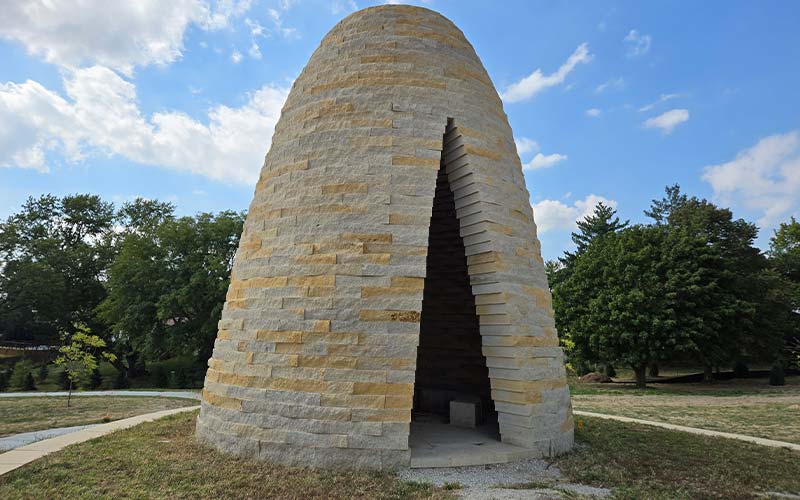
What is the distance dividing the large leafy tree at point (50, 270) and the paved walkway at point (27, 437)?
23.4 metres

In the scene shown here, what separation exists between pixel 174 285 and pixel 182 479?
22.6 m

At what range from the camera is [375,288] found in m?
5.91

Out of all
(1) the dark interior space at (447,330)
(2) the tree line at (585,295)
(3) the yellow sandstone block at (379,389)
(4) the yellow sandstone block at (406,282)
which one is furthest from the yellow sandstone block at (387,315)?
(2) the tree line at (585,295)

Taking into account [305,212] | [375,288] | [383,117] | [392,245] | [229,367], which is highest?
[383,117]

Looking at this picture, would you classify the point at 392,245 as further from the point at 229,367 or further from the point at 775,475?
the point at 775,475

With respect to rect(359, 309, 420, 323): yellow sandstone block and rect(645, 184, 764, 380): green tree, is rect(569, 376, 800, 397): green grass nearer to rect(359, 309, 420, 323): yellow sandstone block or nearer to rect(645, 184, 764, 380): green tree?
rect(645, 184, 764, 380): green tree

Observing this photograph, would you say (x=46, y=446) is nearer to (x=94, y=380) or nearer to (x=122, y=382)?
(x=94, y=380)

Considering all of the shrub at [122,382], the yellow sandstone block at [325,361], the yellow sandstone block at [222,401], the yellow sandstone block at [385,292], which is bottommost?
the shrub at [122,382]

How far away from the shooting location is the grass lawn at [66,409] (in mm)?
10250

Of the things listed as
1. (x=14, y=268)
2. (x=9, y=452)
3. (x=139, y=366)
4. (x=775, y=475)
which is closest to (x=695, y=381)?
(x=775, y=475)

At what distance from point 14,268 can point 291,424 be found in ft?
118

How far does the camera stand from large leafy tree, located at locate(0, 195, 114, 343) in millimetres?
30875

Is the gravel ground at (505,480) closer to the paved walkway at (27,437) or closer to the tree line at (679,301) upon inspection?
the paved walkway at (27,437)

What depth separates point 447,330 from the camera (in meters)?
10.6
